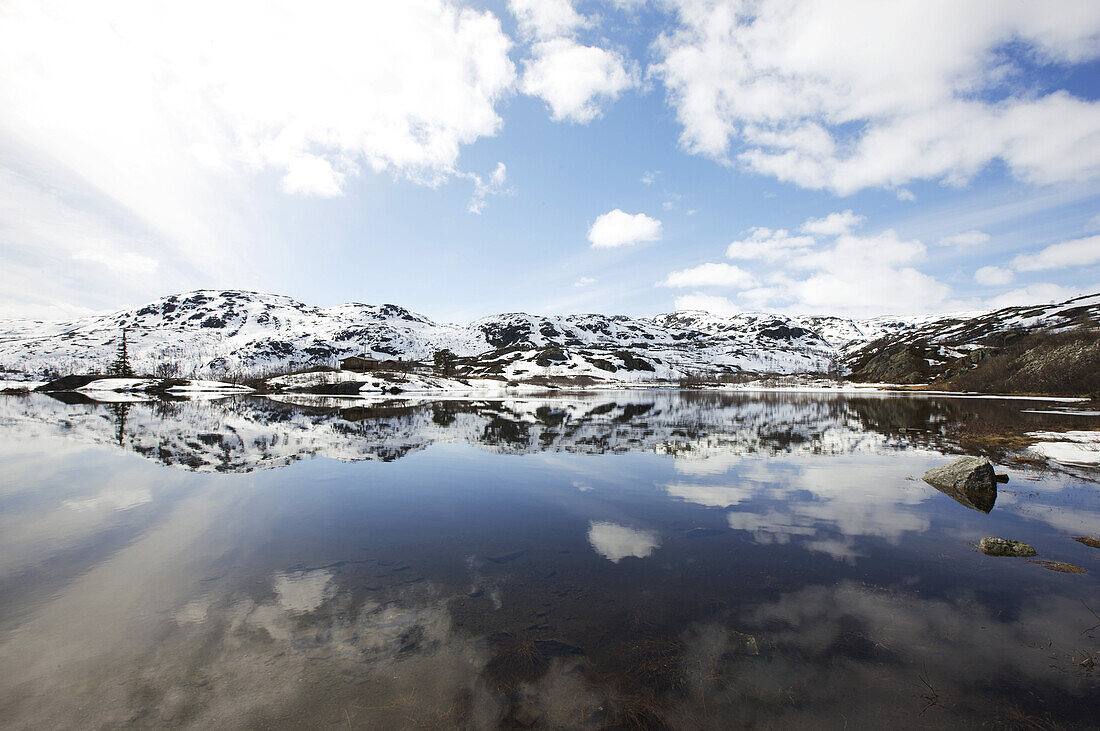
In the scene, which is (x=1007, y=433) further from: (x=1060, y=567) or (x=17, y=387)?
(x=17, y=387)

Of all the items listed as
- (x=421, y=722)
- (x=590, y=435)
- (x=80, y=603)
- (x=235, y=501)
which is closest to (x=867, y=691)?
(x=421, y=722)

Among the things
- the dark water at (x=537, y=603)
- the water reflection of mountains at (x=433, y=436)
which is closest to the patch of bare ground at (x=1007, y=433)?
the water reflection of mountains at (x=433, y=436)

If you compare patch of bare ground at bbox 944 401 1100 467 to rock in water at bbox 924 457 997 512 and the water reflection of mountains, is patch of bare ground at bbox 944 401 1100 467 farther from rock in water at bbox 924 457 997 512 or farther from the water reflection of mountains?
rock in water at bbox 924 457 997 512

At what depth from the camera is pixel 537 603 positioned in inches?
351

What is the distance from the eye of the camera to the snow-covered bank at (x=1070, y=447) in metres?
23.7

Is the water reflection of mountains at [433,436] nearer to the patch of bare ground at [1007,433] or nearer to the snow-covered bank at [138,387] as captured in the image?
the patch of bare ground at [1007,433]

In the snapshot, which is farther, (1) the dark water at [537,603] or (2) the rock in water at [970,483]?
(2) the rock in water at [970,483]

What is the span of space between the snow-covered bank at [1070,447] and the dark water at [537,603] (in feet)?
19.8

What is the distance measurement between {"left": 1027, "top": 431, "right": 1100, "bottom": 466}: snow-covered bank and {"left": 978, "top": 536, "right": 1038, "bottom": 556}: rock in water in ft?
58.5

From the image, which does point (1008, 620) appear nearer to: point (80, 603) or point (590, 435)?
point (80, 603)

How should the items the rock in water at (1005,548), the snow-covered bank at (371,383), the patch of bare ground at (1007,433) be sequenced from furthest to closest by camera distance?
1. the snow-covered bank at (371,383)
2. the patch of bare ground at (1007,433)
3. the rock in water at (1005,548)

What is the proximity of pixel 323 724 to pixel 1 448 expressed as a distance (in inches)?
1320

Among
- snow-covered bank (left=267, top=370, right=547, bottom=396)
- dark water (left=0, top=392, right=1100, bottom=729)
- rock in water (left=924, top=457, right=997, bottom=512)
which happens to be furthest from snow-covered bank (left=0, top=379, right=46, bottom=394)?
rock in water (left=924, top=457, right=997, bottom=512)

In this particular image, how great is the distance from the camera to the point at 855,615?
28.0 feet
